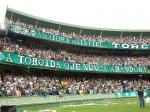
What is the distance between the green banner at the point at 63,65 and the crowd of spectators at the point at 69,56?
2.15 ft

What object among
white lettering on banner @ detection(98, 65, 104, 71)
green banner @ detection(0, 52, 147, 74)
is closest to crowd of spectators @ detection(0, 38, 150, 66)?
green banner @ detection(0, 52, 147, 74)

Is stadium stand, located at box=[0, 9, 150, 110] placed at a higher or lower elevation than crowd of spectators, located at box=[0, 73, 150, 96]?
higher

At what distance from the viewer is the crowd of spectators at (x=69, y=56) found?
40.2 m

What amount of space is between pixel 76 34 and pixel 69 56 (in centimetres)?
A: 743

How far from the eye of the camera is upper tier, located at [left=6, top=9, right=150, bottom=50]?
149 ft

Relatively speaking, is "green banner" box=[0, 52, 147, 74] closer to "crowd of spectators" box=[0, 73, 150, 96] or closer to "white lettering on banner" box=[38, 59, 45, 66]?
"white lettering on banner" box=[38, 59, 45, 66]

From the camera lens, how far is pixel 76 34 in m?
54.3

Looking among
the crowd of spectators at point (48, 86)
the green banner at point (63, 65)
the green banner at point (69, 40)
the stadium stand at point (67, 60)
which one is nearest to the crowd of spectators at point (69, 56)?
the stadium stand at point (67, 60)

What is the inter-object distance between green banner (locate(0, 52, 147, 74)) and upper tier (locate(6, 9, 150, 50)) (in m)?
4.10

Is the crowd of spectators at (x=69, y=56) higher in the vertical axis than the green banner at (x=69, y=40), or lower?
lower

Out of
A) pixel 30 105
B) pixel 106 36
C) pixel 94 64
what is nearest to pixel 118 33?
pixel 106 36

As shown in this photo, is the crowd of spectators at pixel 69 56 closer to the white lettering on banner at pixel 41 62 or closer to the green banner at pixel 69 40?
the white lettering on banner at pixel 41 62

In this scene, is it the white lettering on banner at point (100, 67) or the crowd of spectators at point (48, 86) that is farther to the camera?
Result: the white lettering on banner at point (100, 67)

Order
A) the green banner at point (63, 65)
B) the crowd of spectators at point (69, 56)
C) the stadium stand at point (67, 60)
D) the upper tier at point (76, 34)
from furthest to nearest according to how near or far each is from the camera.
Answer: the upper tier at point (76, 34)
the crowd of spectators at point (69, 56)
the green banner at point (63, 65)
the stadium stand at point (67, 60)
